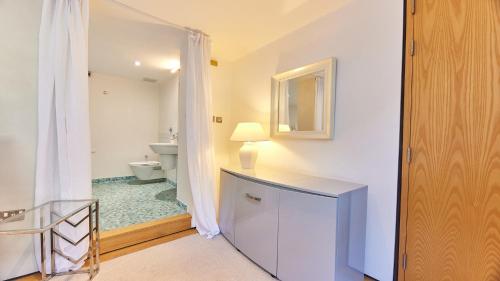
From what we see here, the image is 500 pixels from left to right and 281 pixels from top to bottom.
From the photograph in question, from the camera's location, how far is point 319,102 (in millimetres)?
1861

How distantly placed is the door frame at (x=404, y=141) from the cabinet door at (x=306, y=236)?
52 cm

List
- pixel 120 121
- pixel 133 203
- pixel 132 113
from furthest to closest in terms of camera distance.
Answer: pixel 132 113 < pixel 120 121 < pixel 133 203

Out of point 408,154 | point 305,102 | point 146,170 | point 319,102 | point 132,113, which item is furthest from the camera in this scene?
point 132,113

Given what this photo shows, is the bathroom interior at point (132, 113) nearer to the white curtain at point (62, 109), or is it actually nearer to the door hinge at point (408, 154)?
the white curtain at point (62, 109)

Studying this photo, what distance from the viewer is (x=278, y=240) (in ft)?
5.14

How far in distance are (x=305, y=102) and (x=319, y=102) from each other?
16 centimetres

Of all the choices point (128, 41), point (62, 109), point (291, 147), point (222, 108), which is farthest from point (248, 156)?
point (128, 41)

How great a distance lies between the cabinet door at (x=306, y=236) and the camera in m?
1.28

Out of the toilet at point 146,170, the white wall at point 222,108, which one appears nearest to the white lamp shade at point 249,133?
the white wall at point 222,108

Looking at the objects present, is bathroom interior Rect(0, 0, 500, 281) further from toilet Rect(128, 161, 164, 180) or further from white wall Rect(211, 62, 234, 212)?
toilet Rect(128, 161, 164, 180)

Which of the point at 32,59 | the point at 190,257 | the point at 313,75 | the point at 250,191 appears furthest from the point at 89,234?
the point at 313,75

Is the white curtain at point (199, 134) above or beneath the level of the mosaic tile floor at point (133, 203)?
above

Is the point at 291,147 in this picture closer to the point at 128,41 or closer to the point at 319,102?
the point at 319,102

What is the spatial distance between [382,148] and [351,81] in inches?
23.2
